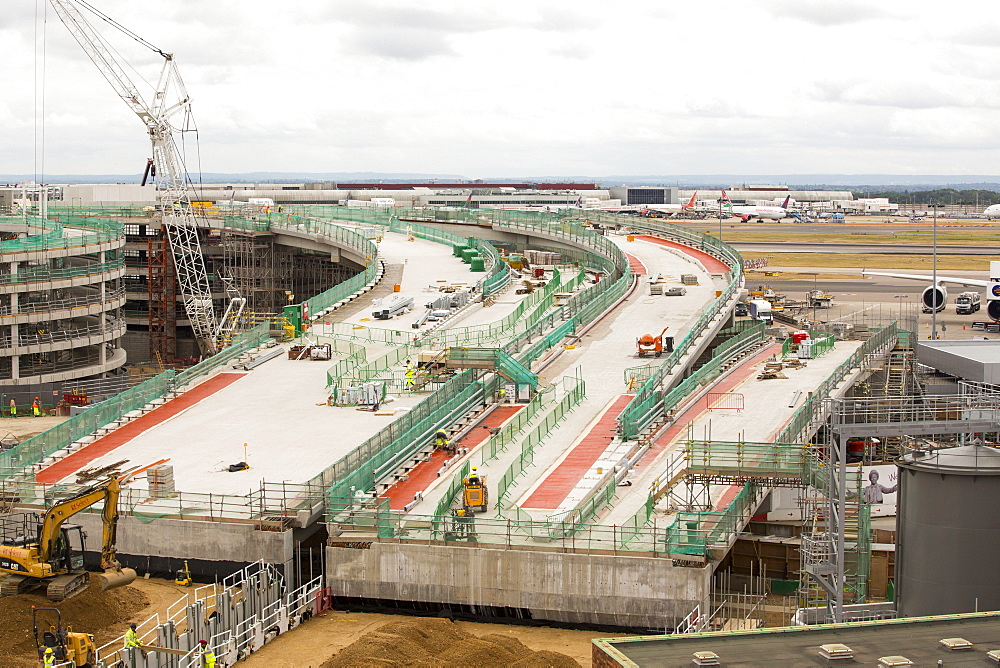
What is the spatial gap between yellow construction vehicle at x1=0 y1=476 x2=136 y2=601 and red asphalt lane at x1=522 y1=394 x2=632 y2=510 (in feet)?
46.5

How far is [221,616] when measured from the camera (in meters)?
37.6

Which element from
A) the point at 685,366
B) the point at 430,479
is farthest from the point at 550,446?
the point at 685,366

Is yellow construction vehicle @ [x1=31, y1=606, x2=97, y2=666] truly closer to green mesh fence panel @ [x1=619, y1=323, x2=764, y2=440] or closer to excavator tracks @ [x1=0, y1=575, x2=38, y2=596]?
excavator tracks @ [x1=0, y1=575, x2=38, y2=596]

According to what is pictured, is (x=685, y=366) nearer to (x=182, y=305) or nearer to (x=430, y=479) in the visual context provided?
(x=430, y=479)

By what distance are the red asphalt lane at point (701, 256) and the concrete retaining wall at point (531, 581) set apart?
71757 mm

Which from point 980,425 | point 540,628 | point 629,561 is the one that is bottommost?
point 540,628

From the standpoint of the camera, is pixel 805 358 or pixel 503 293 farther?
pixel 503 293


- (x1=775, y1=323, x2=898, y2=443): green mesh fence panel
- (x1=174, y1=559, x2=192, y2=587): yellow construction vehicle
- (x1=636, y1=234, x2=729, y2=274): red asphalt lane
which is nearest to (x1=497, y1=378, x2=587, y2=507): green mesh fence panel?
(x1=775, y1=323, x2=898, y2=443): green mesh fence panel

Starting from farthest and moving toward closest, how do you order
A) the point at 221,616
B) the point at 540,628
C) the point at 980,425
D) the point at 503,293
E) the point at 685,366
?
the point at 503,293, the point at 685,366, the point at 540,628, the point at 221,616, the point at 980,425

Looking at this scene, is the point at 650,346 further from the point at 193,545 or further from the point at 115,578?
the point at 115,578

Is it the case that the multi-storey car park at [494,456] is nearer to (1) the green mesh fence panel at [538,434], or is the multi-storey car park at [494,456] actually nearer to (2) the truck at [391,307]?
(1) the green mesh fence panel at [538,434]

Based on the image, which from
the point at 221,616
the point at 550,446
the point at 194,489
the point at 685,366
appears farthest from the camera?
the point at 685,366

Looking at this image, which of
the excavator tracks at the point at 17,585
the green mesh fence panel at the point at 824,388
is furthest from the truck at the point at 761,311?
the excavator tracks at the point at 17,585

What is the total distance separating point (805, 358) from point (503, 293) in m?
28.9
